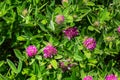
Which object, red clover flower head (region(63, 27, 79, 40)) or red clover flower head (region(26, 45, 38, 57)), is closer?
red clover flower head (region(26, 45, 38, 57))

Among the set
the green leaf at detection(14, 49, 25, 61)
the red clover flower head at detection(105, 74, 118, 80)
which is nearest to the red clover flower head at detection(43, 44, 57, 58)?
the green leaf at detection(14, 49, 25, 61)

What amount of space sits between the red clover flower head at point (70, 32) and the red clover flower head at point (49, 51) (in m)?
0.15

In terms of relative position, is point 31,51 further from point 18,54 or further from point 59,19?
point 59,19

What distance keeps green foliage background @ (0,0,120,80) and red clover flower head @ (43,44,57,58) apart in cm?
3

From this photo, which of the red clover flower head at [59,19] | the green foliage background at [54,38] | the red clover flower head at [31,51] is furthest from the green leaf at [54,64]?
the red clover flower head at [59,19]

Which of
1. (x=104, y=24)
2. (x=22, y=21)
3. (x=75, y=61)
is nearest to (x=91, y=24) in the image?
(x=104, y=24)

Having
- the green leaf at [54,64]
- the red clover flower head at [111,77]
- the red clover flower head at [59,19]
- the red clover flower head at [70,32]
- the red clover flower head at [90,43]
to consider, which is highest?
the red clover flower head at [59,19]

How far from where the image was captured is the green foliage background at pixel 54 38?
1951 millimetres

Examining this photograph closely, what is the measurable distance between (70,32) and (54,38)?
112 mm

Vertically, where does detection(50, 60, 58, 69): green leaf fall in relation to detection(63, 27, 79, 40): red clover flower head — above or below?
below

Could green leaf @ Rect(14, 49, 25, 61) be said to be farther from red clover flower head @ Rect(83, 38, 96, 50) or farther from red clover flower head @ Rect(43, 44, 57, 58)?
red clover flower head @ Rect(83, 38, 96, 50)

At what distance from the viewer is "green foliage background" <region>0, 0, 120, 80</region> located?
195cm

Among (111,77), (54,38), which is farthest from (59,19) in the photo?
(111,77)

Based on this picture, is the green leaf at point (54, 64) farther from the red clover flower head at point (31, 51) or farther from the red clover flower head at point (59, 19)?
the red clover flower head at point (59, 19)
